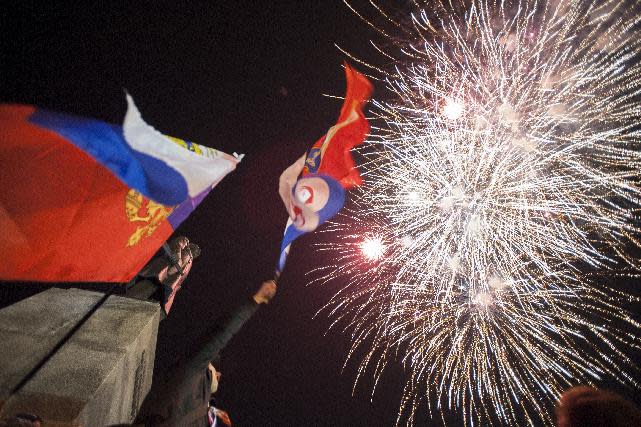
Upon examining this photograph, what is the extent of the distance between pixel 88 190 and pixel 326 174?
2453mm

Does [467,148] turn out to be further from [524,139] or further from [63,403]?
[63,403]

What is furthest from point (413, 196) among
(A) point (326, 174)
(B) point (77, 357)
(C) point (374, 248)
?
(B) point (77, 357)

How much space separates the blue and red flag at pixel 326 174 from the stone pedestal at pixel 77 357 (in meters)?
1.75

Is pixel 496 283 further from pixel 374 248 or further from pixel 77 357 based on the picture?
pixel 77 357

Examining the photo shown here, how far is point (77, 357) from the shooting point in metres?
3.12

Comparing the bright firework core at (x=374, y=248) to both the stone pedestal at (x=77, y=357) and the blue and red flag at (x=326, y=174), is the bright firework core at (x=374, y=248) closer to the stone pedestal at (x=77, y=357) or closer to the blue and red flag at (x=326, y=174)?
the blue and red flag at (x=326, y=174)

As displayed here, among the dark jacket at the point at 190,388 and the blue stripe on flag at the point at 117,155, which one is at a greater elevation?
the blue stripe on flag at the point at 117,155

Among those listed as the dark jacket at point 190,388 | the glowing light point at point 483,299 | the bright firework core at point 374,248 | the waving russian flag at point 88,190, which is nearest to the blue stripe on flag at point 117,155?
the waving russian flag at point 88,190

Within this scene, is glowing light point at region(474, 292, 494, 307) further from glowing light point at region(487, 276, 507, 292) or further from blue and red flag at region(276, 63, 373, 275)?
blue and red flag at region(276, 63, 373, 275)

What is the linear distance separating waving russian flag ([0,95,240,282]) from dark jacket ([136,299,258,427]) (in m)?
1.41

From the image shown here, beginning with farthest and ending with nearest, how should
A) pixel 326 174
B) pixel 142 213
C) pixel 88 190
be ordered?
pixel 326 174 < pixel 142 213 < pixel 88 190

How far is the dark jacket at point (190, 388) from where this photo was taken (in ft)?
7.77

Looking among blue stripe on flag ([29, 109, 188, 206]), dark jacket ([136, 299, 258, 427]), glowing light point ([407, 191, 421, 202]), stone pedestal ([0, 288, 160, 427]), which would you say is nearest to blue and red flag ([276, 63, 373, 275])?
blue stripe on flag ([29, 109, 188, 206])

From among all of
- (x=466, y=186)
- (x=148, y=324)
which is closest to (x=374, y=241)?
(x=466, y=186)
